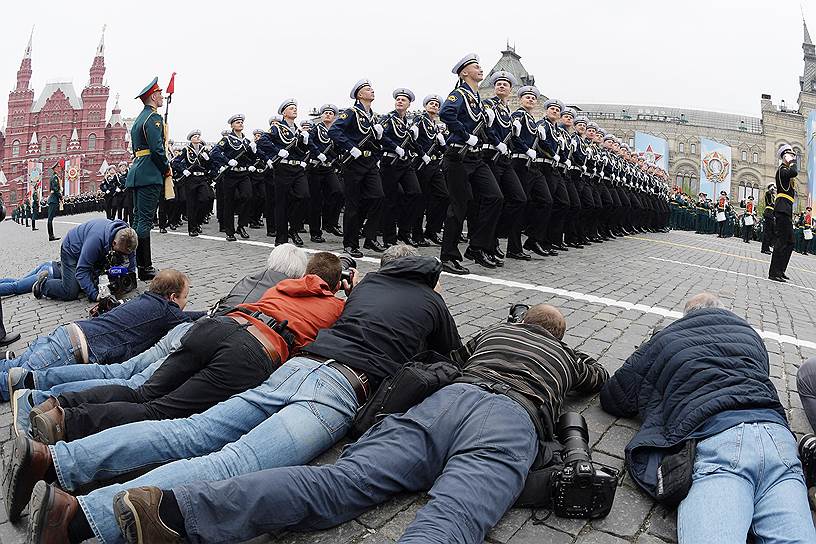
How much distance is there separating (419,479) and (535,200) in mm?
8030

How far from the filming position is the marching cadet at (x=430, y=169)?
11234mm

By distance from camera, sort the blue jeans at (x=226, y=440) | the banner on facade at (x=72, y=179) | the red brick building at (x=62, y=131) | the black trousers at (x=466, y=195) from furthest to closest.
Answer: the red brick building at (x=62, y=131), the banner on facade at (x=72, y=179), the black trousers at (x=466, y=195), the blue jeans at (x=226, y=440)

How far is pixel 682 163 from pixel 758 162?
9.11 meters

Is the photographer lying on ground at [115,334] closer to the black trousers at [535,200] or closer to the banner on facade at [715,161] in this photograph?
the black trousers at [535,200]

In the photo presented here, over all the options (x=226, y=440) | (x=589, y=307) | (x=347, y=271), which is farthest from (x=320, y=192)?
(x=226, y=440)

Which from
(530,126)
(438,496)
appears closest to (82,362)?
(438,496)

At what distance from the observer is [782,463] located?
8.16 ft

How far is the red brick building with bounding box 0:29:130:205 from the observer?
83750 millimetres

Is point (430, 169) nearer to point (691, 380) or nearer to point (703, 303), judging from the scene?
point (703, 303)

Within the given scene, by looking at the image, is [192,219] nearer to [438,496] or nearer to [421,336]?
[421,336]

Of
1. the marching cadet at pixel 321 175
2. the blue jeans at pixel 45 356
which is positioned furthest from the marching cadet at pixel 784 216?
the blue jeans at pixel 45 356

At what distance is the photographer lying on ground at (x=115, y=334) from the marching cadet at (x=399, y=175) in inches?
248

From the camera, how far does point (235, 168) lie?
44.7ft

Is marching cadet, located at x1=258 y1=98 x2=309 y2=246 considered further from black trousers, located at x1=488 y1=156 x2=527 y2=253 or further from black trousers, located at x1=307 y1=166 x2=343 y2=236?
black trousers, located at x1=488 y1=156 x2=527 y2=253
